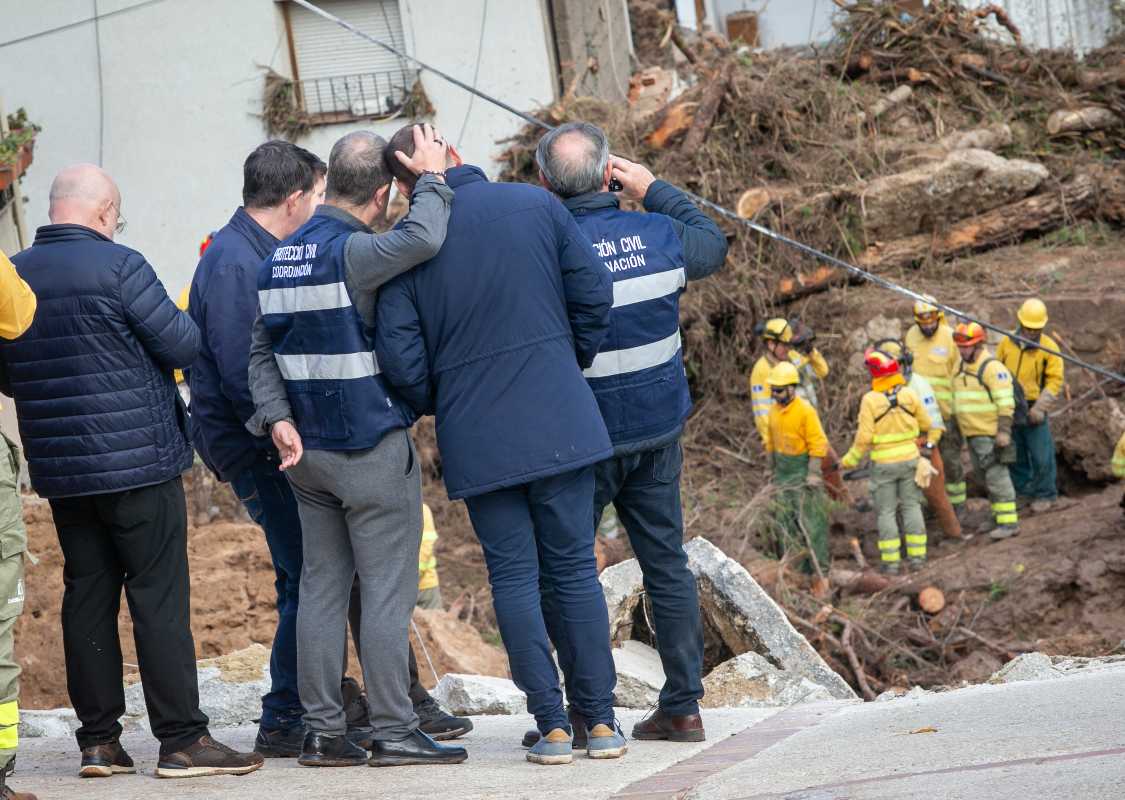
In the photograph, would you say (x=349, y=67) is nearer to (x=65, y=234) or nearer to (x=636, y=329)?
(x=65, y=234)

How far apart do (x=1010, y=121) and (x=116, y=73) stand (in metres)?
10.8

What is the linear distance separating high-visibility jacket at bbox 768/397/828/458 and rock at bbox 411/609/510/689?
12.1ft

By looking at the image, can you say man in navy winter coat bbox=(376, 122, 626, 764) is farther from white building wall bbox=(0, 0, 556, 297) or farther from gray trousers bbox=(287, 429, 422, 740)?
white building wall bbox=(0, 0, 556, 297)

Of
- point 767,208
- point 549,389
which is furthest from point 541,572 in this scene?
point 767,208

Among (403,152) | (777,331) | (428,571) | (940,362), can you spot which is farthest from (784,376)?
(403,152)

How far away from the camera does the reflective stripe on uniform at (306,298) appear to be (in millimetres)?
4055

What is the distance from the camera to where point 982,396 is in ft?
36.7

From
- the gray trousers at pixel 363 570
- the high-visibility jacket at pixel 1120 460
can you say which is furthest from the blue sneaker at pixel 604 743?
the high-visibility jacket at pixel 1120 460

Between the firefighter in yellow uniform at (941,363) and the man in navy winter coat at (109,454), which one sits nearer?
the man in navy winter coat at (109,454)

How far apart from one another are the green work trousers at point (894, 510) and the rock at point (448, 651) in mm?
3737

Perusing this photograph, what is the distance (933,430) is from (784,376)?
47.7 inches

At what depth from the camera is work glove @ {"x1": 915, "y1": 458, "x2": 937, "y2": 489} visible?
10.8 metres

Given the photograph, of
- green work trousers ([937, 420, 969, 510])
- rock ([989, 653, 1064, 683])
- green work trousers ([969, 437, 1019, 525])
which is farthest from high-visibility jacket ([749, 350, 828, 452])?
rock ([989, 653, 1064, 683])

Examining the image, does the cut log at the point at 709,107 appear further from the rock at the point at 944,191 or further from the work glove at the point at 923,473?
the work glove at the point at 923,473
